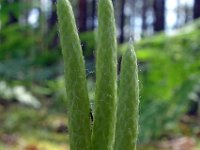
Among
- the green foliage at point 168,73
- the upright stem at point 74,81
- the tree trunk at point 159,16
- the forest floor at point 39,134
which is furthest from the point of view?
the tree trunk at point 159,16

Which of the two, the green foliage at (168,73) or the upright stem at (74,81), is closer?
the upright stem at (74,81)

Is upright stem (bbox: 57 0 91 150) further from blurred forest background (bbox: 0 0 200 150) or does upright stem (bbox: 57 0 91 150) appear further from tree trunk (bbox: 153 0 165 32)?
tree trunk (bbox: 153 0 165 32)

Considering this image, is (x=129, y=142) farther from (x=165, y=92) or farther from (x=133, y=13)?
(x=133, y=13)

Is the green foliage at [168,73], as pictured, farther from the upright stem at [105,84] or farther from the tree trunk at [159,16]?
the tree trunk at [159,16]

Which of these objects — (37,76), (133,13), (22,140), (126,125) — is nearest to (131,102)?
(126,125)

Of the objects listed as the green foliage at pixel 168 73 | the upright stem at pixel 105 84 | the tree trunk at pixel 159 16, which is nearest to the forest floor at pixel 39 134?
the green foliage at pixel 168 73

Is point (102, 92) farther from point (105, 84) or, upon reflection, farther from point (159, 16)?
point (159, 16)
